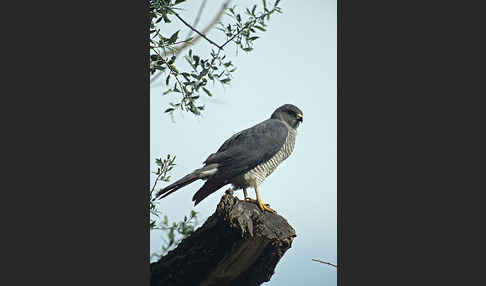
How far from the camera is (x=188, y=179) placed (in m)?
2.58

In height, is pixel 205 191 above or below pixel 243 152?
below

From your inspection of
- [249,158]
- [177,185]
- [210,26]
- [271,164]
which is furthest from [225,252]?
→ [210,26]

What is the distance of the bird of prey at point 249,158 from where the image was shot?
267cm

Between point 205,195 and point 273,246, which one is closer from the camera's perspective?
point 273,246

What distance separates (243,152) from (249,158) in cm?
6

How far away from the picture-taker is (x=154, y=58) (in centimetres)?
259

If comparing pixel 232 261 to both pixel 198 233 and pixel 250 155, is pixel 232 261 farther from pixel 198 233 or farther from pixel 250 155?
pixel 250 155

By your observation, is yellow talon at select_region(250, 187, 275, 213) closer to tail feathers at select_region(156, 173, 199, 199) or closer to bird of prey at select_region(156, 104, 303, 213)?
bird of prey at select_region(156, 104, 303, 213)

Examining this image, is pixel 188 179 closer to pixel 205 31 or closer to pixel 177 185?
pixel 177 185

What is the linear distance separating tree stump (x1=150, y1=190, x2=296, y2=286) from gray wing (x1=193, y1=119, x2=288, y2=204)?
484mm

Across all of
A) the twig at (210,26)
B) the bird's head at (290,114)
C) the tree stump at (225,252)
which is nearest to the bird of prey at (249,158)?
the bird's head at (290,114)
